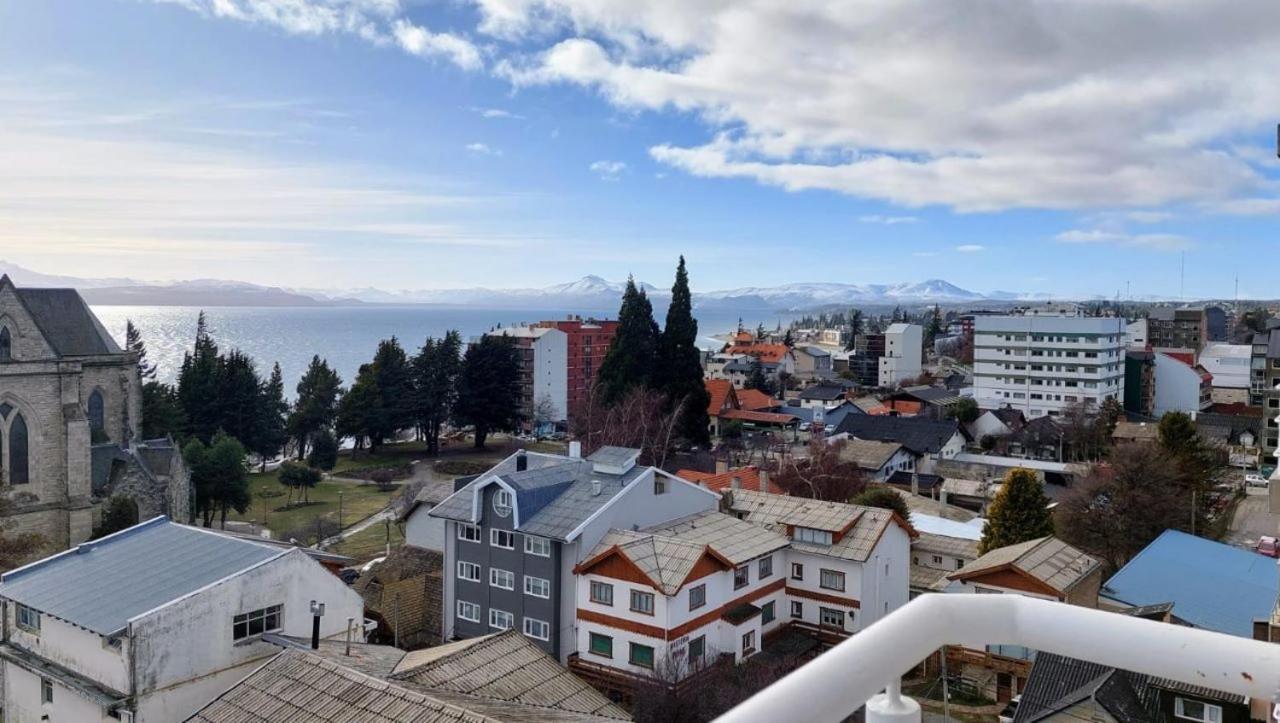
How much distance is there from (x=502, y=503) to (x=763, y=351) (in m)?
61.1

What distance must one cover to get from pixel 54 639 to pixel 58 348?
705 inches

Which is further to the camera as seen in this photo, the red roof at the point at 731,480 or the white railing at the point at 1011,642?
the red roof at the point at 731,480

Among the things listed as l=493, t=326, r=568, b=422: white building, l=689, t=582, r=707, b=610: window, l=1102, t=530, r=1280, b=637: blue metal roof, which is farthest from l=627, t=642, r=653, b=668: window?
l=493, t=326, r=568, b=422: white building

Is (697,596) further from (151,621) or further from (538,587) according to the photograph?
(151,621)

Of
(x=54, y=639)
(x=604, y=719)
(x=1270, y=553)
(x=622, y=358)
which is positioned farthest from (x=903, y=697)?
(x=622, y=358)

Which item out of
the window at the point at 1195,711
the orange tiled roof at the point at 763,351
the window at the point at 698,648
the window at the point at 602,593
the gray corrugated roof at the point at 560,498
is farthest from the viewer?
the orange tiled roof at the point at 763,351

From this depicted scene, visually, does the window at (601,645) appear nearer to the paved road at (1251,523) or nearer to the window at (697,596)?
the window at (697,596)

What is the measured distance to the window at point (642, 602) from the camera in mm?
15078

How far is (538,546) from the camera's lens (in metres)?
17.0

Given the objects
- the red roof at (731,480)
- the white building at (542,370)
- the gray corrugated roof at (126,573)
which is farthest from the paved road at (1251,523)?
the white building at (542,370)

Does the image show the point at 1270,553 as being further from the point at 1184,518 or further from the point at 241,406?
the point at 241,406

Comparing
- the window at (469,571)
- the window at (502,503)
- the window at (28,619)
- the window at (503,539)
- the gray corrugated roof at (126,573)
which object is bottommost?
the window at (469,571)

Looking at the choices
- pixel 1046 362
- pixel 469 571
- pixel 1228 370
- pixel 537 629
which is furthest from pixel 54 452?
pixel 1228 370

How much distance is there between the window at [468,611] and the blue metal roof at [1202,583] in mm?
12162
